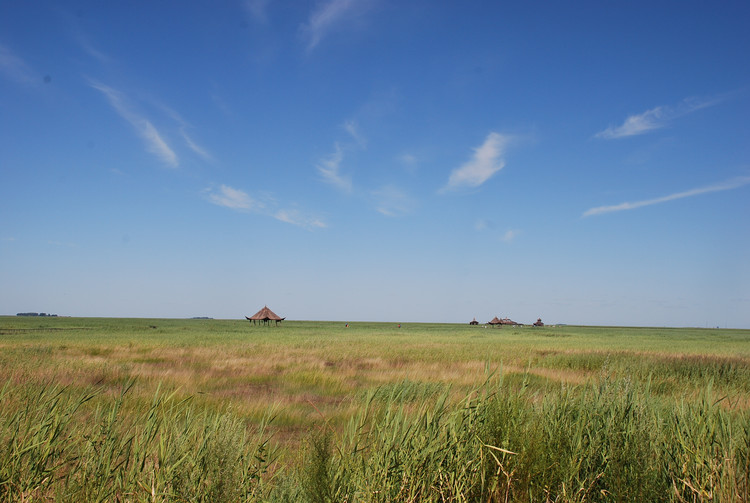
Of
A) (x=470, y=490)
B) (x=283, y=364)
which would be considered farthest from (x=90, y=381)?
(x=470, y=490)

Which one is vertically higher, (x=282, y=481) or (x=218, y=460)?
(x=218, y=460)

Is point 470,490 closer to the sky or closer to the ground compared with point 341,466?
closer to the ground

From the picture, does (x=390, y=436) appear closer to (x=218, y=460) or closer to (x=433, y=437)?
(x=433, y=437)

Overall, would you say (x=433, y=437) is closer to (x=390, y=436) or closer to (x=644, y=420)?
(x=390, y=436)

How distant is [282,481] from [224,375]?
12139 millimetres

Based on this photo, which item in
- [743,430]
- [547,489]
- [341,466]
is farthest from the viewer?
[743,430]

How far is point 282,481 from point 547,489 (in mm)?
2247

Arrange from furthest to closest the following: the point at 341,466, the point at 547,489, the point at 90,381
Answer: the point at 90,381, the point at 547,489, the point at 341,466

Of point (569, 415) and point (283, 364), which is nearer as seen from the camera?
point (569, 415)

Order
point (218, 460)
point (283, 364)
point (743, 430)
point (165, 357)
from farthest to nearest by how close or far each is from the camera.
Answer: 1. point (165, 357)
2. point (283, 364)
3. point (743, 430)
4. point (218, 460)

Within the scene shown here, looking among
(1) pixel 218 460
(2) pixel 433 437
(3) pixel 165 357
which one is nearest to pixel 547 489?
(2) pixel 433 437

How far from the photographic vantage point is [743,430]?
4.31 meters

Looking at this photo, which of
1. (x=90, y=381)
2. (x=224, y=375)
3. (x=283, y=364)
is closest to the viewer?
(x=90, y=381)

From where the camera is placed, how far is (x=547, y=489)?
359 centimetres
